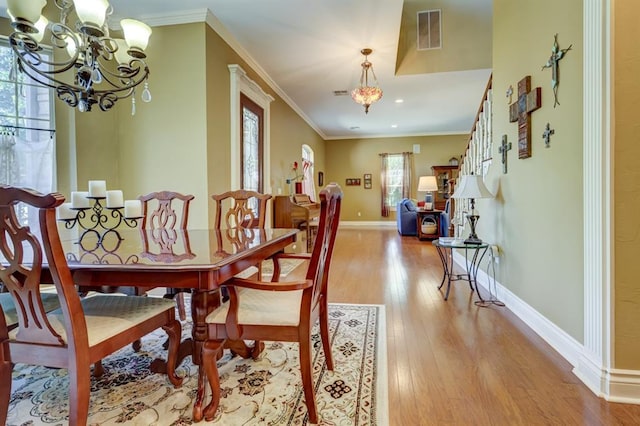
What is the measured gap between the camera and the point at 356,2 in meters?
3.22

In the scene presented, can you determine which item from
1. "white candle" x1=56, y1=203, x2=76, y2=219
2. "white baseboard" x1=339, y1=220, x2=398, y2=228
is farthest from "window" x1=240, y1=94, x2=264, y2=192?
"white baseboard" x1=339, y1=220, x2=398, y2=228

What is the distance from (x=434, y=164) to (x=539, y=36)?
305 inches

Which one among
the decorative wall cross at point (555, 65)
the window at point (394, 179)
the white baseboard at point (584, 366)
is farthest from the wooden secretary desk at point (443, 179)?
the decorative wall cross at point (555, 65)

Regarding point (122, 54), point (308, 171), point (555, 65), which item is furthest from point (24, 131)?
point (308, 171)

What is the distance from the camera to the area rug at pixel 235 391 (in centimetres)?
143

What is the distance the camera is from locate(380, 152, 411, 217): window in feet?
32.6

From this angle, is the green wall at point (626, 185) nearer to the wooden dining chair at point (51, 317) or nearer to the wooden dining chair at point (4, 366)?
the wooden dining chair at point (51, 317)

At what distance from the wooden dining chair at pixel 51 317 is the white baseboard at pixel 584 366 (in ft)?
7.18

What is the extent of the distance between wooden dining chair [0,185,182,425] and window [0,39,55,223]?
2275 mm

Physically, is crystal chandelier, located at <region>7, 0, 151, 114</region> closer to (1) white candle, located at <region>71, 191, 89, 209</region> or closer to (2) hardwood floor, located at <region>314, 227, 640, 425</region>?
(1) white candle, located at <region>71, 191, 89, 209</region>

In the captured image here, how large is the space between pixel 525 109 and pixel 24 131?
4.34 meters

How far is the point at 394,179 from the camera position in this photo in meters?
10.1

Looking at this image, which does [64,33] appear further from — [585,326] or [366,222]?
[366,222]

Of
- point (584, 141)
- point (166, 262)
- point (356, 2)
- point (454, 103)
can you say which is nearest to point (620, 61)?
point (584, 141)
